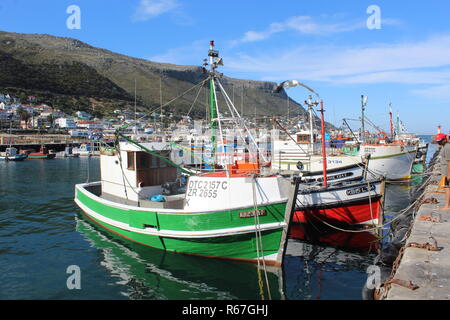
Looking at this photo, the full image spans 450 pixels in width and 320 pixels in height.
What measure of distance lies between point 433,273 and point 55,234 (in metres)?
14.6

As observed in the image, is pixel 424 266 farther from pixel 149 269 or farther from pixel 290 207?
pixel 149 269

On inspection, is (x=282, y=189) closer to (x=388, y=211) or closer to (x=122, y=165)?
(x=122, y=165)

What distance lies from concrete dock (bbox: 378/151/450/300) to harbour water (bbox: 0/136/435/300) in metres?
2.22

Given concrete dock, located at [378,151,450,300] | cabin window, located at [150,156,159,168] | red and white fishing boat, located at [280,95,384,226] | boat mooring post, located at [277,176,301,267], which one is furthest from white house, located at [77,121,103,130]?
concrete dock, located at [378,151,450,300]

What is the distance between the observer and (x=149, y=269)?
11.2 meters

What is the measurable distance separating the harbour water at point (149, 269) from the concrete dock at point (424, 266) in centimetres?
222

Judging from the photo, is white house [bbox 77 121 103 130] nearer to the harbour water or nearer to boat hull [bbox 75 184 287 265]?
the harbour water

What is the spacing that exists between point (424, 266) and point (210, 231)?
19.7ft

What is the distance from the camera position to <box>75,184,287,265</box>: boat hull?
10.5 meters

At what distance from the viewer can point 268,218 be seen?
10.4 m

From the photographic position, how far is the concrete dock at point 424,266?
233 inches

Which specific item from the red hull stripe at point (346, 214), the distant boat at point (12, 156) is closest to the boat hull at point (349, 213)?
the red hull stripe at point (346, 214)

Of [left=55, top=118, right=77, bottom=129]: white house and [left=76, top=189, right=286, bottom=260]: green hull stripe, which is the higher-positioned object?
[left=55, top=118, right=77, bottom=129]: white house

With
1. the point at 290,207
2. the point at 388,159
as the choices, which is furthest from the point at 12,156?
the point at 290,207
